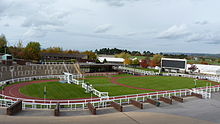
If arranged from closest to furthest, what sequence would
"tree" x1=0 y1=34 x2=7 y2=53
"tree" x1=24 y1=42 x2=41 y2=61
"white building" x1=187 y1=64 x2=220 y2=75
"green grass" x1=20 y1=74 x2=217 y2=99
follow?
1. "green grass" x1=20 y1=74 x2=217 y2=99
2. "white building" x1=187 y1=64 x2=220 y2=75
3. "tree" x1=24 y1=42 x2=41 y2=61
4. "tree" x1=0 y1=34 x2=7 y2=53

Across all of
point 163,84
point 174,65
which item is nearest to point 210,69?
point 174,65

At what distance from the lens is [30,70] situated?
171ft

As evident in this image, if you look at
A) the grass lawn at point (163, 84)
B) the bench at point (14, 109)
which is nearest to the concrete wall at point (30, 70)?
the grass lawn at point (163, 84)

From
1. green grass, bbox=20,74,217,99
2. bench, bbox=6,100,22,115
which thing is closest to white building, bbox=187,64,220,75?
green grass, bbox=20,74,217,99

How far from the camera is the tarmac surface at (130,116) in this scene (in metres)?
14.8

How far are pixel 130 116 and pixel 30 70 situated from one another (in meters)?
42.7

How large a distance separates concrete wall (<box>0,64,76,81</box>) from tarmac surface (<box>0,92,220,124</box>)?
30.3 meters

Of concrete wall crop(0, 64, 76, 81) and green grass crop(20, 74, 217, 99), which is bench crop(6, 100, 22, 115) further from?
concrete wall crop(0, 64, 76, 81)

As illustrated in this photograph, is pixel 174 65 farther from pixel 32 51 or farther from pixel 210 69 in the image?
pixel 32 51

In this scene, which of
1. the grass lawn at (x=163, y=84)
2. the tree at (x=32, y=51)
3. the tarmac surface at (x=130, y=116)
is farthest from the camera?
the tree at (x=32, y=51)

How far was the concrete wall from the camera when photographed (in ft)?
146

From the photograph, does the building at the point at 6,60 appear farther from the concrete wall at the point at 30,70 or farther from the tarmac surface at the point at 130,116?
the tarmac surface at the point at 130,116

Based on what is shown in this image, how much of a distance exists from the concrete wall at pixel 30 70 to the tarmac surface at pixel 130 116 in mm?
30257

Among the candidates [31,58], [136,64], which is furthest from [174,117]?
[136,64]
